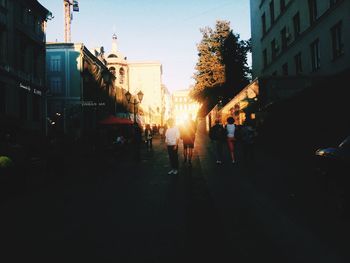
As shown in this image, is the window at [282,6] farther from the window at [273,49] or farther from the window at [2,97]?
the window at [2,97]

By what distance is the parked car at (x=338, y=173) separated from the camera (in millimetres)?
5203

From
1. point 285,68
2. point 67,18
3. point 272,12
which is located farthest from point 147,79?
point 285,68

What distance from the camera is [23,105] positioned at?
80.0 feet

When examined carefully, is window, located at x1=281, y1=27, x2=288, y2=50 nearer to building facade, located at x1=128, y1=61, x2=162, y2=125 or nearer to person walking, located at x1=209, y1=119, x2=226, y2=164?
person walking, located at x1=209, y1=119, x2=226, y2=164

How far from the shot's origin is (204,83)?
44250mm

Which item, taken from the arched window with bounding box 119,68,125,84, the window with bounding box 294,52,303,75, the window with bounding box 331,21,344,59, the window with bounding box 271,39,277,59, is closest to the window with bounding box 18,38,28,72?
the window with bounding box 294,52,303,75

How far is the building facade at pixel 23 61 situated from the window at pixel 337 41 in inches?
706

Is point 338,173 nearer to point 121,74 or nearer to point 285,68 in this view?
point 285,68

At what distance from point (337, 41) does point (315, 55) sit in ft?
10.3

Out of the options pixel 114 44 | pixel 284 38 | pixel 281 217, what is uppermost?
pixel 114 44

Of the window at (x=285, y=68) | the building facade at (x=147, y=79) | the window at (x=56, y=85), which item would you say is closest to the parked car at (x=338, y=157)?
the window at (x=285, y=68)

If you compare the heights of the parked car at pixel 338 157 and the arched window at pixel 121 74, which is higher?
the arched window at pixel 121 74

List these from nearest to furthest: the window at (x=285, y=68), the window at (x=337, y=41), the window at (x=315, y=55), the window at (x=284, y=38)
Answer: the window at (x=337, y=41) < the window at (x=315, y=55) < the window at (x=284, y=38) < the window at (x=285, y=68)

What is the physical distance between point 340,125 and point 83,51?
2924cm
